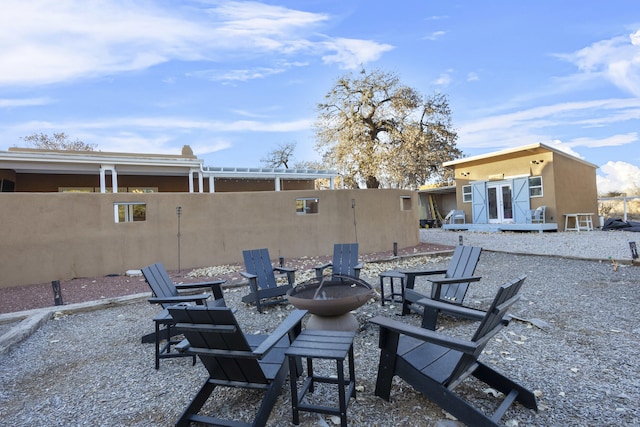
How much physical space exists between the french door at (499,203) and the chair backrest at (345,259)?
41.3 ft

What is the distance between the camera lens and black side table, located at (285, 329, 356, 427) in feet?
6.37

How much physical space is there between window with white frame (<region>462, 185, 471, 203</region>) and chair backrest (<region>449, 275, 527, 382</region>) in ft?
53.0

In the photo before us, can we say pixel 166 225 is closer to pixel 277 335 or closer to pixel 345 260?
pixel 345 260

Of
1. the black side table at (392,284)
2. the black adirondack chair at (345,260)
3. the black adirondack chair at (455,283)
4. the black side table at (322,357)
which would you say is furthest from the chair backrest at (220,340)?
the black adirondack chair at (345,260)

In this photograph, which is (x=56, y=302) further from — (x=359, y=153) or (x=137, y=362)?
(x=359, y=153)

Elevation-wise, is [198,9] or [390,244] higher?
[198,9]

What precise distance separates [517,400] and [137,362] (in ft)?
10.1

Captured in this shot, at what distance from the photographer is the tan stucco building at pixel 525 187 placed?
538 inches

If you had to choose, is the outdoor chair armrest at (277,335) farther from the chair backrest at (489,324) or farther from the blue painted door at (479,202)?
the blue painted door at (479,202)

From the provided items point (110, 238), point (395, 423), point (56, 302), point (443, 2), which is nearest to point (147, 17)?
point (110, 238)

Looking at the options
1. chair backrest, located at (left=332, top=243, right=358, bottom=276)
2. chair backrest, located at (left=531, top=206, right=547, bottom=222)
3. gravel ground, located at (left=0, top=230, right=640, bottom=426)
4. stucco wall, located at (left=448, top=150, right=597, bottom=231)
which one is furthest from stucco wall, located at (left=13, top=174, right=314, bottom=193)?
chair backrest, located at (left=332, top=243, right=358, bottom=276)

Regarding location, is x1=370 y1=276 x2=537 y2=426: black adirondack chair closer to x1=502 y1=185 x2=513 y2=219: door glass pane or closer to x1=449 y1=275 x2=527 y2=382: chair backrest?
x1=449 y1=275 x2=527 y2=382: chair backrest

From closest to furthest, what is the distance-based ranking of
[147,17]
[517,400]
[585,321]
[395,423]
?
[395,423] < [517,400] < [585,321] < [147,17]

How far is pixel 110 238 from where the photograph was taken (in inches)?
298
